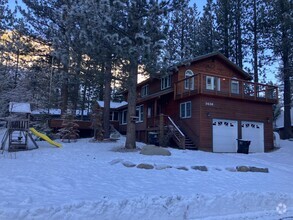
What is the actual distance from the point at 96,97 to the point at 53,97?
10461 mm

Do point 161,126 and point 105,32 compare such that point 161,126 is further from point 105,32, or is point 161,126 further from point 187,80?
point 105,32

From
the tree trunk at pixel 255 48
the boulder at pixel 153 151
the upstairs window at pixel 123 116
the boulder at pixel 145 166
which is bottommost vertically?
the boulder at pixel 145 166

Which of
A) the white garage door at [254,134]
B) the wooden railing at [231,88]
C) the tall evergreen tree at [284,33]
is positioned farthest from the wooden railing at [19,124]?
the tall evergreen tree at [284,33]

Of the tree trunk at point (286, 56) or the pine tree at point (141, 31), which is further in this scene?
the tree trunk at point (286, 56)

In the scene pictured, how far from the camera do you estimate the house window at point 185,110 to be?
19163 mm

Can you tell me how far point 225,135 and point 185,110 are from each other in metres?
2.95

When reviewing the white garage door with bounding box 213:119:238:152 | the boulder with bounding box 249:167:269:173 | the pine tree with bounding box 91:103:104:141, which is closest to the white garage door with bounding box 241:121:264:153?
the white garage door with bounding box 213:119:238:152

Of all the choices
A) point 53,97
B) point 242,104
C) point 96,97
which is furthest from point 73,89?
point 242,104

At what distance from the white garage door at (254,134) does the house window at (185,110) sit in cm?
370

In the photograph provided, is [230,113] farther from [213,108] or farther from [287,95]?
[287,95]

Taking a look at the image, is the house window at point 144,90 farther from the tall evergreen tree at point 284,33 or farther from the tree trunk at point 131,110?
the tall evergreen tree at point 284,33

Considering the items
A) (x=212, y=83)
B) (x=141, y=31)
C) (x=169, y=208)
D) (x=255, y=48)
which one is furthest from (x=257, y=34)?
(x=169, y=208)

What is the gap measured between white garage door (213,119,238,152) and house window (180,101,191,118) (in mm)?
1701

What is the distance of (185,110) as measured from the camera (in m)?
19.6
